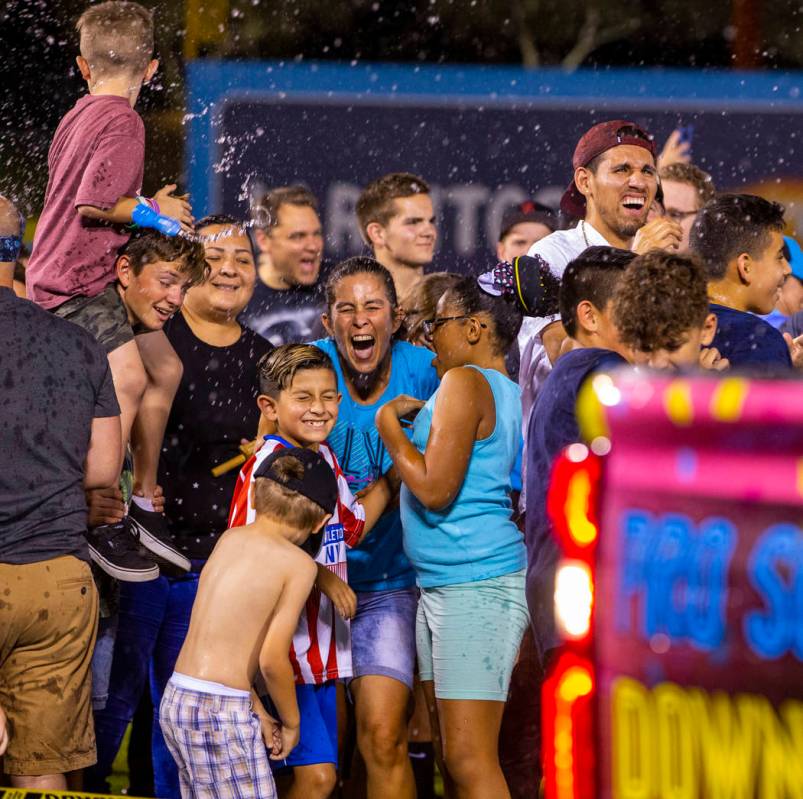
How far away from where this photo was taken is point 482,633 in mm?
4500

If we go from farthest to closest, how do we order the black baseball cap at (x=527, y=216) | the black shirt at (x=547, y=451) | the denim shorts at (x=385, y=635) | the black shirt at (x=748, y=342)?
the black baseball cap at (x=527, y=216) < the denim shorts at (x=385, y=635) < the black shirt at (x=748, y=342) < the black shirt at (x=547, y=451)

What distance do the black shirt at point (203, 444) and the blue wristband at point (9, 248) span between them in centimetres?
111

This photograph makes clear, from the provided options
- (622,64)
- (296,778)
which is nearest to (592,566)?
(296,778)

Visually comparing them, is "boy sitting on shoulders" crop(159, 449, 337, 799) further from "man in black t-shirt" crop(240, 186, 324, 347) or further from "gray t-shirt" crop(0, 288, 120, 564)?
"man in black t-shirt" crop(240, 186, 324, 347)

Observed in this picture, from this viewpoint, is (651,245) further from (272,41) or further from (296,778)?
(272,41)

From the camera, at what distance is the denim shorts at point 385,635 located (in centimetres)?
476

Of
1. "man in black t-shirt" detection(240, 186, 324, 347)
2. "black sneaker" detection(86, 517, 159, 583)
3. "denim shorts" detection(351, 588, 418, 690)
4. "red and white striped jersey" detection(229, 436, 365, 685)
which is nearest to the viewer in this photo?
"red and white striped jersey" detection(229, 436, 365, 685)

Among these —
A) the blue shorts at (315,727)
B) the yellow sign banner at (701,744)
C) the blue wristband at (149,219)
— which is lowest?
the blue shorts at (315,727)

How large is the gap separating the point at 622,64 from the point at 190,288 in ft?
49.5

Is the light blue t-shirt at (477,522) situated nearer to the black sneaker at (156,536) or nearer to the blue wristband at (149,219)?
the black sneaker at (156,536)

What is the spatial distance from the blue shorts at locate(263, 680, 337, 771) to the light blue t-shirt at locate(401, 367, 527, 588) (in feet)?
1.64

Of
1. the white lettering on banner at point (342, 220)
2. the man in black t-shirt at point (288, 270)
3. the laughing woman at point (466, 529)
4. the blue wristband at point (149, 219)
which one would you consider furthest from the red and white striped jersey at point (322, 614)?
the white lettering on banner at point (342, 220)

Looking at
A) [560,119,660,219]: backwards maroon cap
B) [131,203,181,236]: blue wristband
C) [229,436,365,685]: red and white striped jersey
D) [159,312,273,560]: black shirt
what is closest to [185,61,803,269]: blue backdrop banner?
[560,119,660,219]: backwards maroon cap

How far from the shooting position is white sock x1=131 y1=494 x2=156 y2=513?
5.17m
